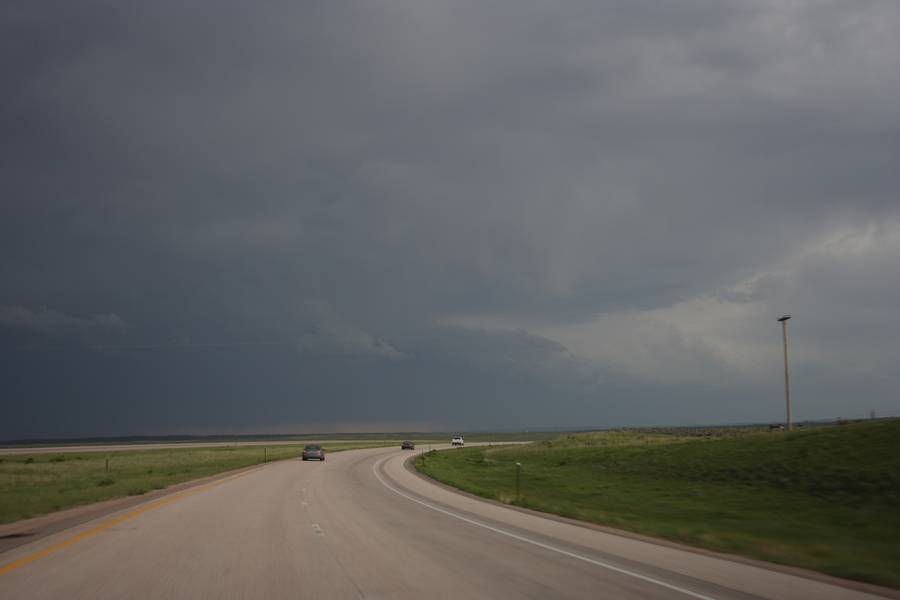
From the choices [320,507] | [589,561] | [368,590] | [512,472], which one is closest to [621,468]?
[512,472]

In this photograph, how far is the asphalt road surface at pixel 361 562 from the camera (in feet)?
30.8

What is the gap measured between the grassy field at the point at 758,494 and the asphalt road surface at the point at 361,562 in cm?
281

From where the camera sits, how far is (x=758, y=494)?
3253 cm

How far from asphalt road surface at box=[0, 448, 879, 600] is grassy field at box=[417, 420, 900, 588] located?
2813 mm

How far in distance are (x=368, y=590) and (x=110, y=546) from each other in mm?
6622

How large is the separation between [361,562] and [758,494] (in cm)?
2669

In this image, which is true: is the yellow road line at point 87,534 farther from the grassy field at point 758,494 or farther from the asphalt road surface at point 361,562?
the grassy field at point 758,494

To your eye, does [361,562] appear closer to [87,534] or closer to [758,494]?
[87,534]

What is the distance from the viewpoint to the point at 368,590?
9.26 metres

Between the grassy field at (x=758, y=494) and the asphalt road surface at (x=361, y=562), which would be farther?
the grassy field at (x=758, y=494)

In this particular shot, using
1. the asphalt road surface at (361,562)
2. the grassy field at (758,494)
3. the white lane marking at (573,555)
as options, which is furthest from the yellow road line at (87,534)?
the grassy field at (758,494)

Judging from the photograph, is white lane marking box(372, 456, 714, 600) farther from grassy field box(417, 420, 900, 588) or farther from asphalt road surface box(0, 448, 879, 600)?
grassy field box(417, 420, 900, 588)

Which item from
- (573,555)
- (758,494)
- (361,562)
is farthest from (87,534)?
(758,494)

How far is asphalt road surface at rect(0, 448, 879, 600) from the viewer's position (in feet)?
30.8
